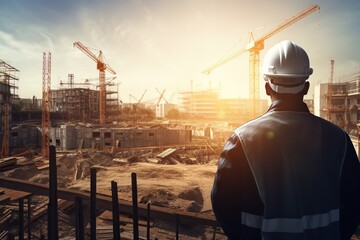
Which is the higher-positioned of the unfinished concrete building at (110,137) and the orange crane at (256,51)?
the orange crane at (256,51)

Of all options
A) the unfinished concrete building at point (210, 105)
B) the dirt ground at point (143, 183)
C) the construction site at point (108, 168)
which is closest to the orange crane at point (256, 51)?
the construction site at point (108, 168)

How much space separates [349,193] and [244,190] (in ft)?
2.08

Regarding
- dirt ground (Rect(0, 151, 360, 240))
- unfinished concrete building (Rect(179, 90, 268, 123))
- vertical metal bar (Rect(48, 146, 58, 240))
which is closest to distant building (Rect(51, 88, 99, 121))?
dirt ground (Rect(0, 151, 360, 240))

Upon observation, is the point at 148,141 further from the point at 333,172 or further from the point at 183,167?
the point at 333,172

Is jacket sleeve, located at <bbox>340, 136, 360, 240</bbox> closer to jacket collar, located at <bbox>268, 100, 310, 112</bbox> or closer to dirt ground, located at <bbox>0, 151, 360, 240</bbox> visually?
jacket collar, located at <bbox>268, 100, 310, 112</bbox>

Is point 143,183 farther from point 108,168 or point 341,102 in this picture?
point 341,102

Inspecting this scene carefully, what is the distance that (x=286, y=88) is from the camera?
145cm

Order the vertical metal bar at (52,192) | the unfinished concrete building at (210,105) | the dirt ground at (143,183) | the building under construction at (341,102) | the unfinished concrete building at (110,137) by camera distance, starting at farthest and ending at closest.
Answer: the unfinished concrete building at (210,105)
the building under construction at (341,102)
the unfinished concrete building at (110,137)
the dirt ground at (143,183)
the vertical metal bar at (52,192)

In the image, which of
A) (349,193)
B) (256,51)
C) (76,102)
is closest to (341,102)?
(256,51)

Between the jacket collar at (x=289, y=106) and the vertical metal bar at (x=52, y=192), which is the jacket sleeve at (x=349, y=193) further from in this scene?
the vertical metal bar at (x=52, y=192)

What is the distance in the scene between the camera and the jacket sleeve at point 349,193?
4.71 ft

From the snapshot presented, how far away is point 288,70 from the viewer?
1460mm

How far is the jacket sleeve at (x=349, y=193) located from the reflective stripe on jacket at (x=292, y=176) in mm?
133

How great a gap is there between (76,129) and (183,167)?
18.2 metres
